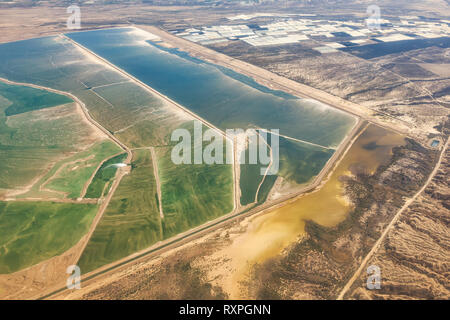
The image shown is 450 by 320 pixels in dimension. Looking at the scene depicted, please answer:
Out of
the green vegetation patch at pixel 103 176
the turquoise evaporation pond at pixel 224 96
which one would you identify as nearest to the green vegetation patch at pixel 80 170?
the green vegetation patch at pixel 103 176

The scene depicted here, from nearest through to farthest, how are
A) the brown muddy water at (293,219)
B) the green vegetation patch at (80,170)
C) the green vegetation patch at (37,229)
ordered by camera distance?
the green vegetation patch at (37,229)
the brown muddy water at (293,219)
the green vegetation patch at (80,170)

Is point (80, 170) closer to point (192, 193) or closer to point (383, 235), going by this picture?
point (192, 193)

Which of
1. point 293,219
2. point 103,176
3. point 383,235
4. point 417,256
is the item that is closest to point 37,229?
point 103,176

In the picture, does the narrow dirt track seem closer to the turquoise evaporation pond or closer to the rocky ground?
the turquoise evaporation pond

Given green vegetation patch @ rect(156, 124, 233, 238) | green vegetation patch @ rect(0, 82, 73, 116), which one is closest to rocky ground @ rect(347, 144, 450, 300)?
green vegetation patch @ rect(156, 124, 233, 238)

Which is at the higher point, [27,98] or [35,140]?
[27,98]

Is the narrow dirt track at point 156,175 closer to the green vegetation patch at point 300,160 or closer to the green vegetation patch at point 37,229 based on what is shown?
the green vegetation patch at point 37,229

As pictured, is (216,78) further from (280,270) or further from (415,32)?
(415,32)
